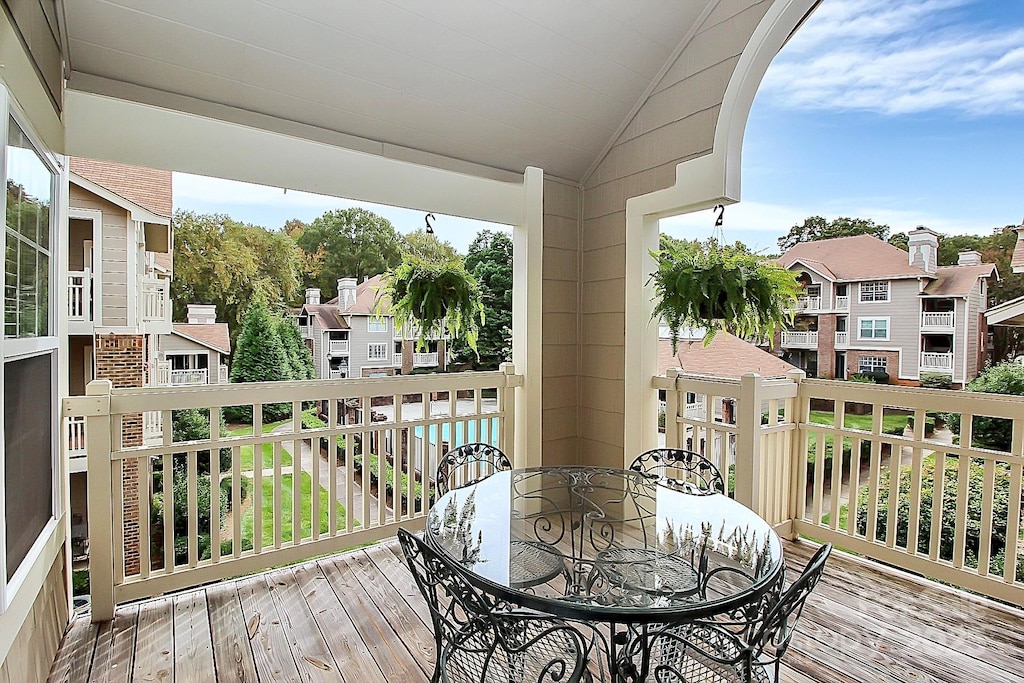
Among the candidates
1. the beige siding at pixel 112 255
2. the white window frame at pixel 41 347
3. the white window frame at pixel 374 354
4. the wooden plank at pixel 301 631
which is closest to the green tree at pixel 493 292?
the white window frame at pixel 374 354

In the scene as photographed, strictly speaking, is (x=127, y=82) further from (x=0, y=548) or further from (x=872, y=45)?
(x=872, y=45)

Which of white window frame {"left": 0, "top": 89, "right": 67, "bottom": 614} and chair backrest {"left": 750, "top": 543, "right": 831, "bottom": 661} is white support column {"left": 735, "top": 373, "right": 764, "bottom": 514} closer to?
chair backrest {"left": 750, "top": 543, "right": 831, "bottom": 661}

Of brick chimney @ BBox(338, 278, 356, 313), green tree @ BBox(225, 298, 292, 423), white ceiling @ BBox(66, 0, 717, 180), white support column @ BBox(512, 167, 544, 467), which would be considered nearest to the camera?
white ceiling @ BBox(66, 0, 717, 180)

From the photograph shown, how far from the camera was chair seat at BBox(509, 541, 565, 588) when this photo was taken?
1.62m

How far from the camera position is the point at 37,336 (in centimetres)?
192

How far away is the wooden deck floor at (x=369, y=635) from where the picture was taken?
206 cm

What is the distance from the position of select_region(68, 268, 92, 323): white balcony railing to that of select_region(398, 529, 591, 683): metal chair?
193 cm

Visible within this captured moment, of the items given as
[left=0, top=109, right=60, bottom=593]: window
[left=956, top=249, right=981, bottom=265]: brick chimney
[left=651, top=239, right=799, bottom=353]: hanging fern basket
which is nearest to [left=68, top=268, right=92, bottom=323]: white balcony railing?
[left=0, top=109, right=60, bottom=593]: window

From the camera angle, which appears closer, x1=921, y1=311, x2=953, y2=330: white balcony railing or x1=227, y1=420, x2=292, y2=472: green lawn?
x1=921, y1=311, x2=953, y2=330: white balcony railing

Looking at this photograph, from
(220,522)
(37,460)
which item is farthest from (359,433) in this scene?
(37,460)

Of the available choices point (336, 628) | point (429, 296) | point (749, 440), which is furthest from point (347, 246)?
point (749, 440)

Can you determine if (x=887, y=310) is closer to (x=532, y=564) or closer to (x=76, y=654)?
(x=532, y=564)

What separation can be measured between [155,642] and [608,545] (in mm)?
1912

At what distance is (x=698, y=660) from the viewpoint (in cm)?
160
